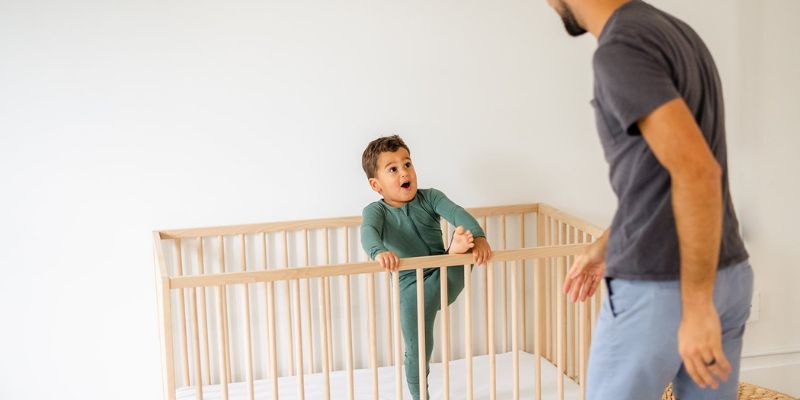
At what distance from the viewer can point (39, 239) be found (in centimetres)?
237

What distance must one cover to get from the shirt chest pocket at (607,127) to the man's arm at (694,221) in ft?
0.28

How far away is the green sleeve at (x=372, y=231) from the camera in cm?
209

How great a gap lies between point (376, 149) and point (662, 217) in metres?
1.28

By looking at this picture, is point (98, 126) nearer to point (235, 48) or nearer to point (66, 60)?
point (66, 60)

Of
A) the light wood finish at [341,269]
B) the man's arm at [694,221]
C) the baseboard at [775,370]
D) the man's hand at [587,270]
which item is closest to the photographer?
the man's arm at [694,221]

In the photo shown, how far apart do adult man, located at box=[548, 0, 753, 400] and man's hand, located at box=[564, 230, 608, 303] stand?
Answer: 0.64 feet

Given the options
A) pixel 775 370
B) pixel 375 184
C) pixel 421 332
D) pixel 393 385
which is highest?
pixel 375 184

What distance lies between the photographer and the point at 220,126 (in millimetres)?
2432

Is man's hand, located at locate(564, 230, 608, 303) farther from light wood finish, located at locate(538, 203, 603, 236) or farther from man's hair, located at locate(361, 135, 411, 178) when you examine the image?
man's hair, located at locate(361, 135, 411, 178)

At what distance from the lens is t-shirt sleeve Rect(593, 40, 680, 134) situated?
3.42ft

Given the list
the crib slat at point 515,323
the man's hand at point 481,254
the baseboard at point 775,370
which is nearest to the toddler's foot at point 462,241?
the man's hand at point 481,254

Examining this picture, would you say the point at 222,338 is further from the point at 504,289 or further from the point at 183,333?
the point at 504,289

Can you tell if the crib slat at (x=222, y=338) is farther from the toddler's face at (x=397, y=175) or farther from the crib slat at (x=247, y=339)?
the toddler's face at (x=397, y=175)

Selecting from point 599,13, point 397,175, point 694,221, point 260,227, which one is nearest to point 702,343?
point 694,221
